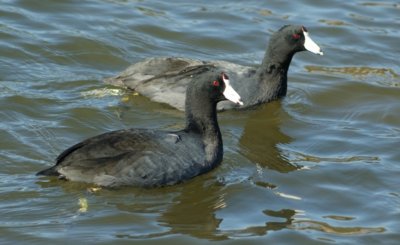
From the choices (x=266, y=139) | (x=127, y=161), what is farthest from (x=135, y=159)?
(x=266, y=139)

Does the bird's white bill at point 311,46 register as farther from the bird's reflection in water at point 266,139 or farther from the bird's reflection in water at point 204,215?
the bird's reflection in water at point 204,215

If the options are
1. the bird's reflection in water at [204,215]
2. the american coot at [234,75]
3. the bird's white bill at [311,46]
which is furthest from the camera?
the bird's white bill at [311,46]

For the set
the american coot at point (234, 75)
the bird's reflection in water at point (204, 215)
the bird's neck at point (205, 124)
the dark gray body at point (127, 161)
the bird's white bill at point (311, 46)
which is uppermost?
the bird's white bill at point (311, 46)

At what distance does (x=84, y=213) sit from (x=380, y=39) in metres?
6.42

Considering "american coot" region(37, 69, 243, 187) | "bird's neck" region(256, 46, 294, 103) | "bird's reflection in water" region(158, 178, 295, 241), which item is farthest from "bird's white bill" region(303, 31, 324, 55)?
"bird's reflection in water" region(158, 178, 295, 241)

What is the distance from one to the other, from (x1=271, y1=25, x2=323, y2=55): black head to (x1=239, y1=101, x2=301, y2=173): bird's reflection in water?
2.05 ft

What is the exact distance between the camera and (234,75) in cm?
1042

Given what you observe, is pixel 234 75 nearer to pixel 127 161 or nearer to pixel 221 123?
pixel 221 123

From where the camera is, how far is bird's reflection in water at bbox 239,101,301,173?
9078 mm

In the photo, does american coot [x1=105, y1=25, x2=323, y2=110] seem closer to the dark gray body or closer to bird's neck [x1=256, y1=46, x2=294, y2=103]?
bird's neck [x1=256, y1=46, x2=294, y2=103]

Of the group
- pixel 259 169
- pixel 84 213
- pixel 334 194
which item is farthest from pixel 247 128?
pixel 84 213

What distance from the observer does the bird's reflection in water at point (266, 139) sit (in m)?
9.08

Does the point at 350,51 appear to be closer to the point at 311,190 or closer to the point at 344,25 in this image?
the point at 344,25

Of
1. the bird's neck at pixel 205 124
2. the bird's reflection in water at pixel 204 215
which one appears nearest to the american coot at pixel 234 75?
the bird's neck at pixel 205 124
